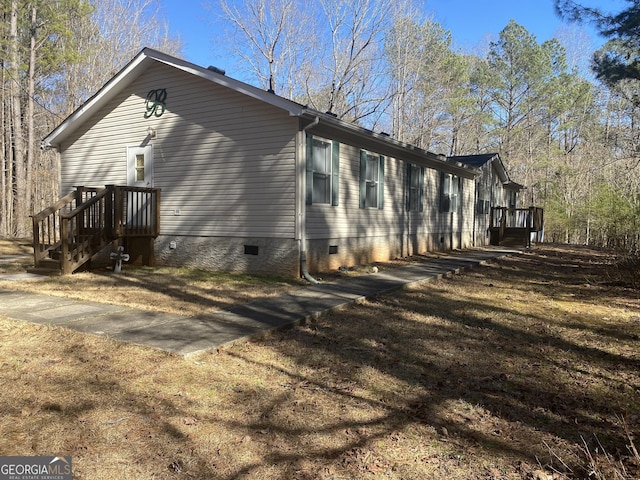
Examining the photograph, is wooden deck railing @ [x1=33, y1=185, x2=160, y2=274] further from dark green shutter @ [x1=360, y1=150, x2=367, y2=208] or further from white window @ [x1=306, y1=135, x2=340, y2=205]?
dark green shutter @ [x1=360, y1=150, x2=367, y2=208]

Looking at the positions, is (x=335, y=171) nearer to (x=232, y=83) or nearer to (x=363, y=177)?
(x=363, y=177)

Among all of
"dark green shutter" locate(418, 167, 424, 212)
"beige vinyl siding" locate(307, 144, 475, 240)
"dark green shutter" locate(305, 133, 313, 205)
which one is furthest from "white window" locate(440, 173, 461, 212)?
"dark green shutter" locate(305, 133, 313, 205)

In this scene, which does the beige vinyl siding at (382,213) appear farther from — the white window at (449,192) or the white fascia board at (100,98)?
the white fascia board at (100,98)

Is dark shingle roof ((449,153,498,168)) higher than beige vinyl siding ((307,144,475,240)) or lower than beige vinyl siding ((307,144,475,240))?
higher

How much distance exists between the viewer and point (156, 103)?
1085 centimetres

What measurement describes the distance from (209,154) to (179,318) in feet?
17.8

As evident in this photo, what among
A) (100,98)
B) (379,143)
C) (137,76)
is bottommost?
(379,143)

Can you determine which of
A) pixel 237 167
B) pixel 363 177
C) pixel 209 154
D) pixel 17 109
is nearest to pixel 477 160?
pixel 363 177

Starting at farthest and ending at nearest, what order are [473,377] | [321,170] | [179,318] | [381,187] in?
[381,187] < [321,170] < [179,318] < [473,377]

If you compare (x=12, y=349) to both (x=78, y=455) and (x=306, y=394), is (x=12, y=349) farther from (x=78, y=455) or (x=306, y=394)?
(x=306, y=394)

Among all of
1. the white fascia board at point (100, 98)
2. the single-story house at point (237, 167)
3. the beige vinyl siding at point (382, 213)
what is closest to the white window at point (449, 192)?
the beige vinyl siding at point (382, 213)

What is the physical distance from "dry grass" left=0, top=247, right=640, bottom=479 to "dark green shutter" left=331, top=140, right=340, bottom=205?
4735 mm

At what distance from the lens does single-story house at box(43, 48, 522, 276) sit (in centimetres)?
917

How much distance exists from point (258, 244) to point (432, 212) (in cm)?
791
